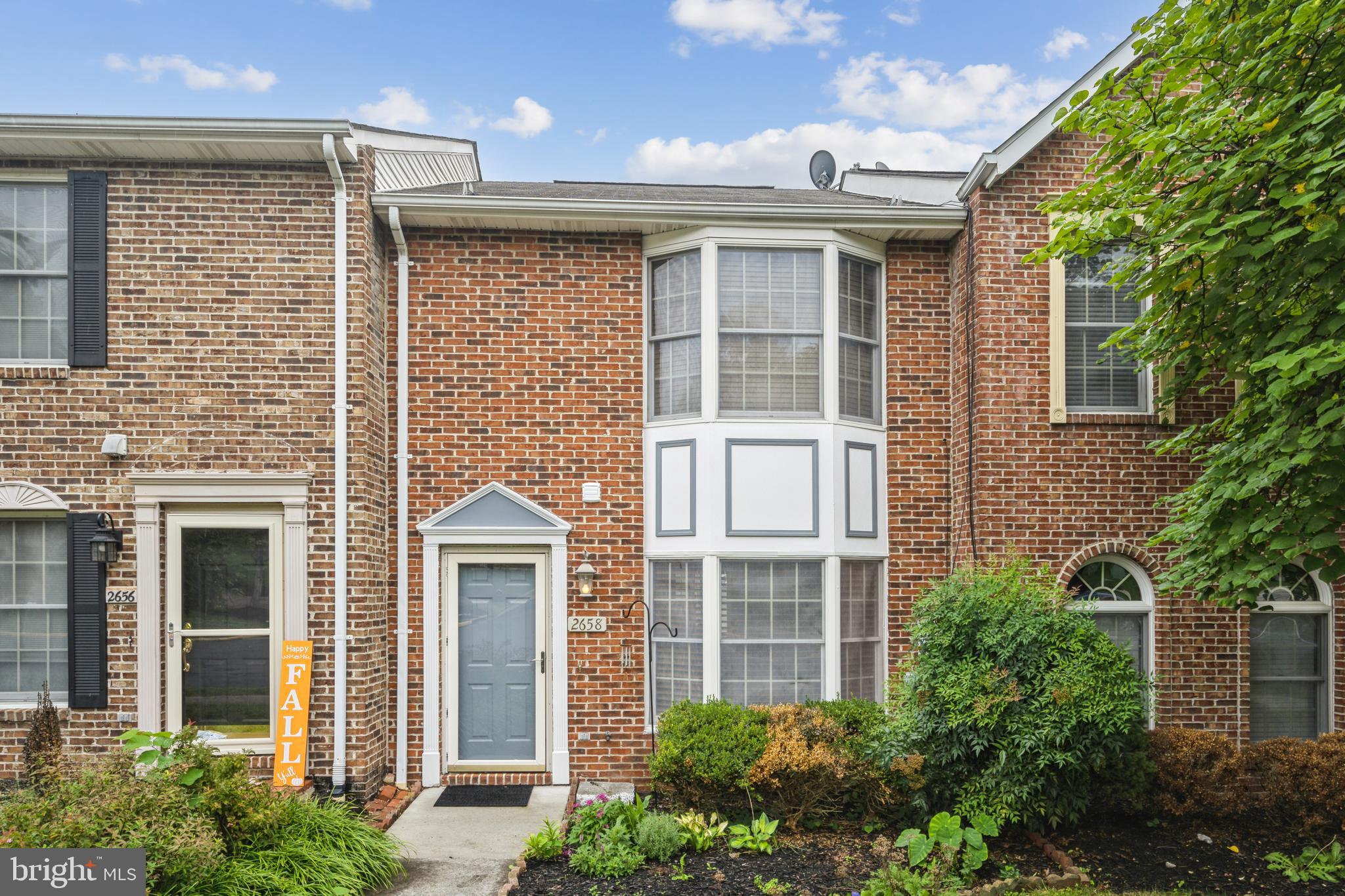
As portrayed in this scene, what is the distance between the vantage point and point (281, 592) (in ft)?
24.7

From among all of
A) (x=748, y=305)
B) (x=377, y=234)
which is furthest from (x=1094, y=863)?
(x=377, y=234)

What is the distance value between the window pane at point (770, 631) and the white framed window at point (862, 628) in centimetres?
28

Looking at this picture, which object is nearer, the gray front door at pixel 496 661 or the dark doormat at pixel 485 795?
the dark doormat at pixel 485 795

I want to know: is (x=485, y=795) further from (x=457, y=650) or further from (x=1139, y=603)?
(x=1139, y=603)

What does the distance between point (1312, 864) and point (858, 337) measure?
18.1 ft

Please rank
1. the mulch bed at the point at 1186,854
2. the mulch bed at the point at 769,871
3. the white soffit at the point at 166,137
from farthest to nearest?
the white soffit at the point at 166,137
the mulch bed at the point at 1186,854
the mulch bed at the point at 769,871

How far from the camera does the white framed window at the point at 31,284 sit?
24.7 ft

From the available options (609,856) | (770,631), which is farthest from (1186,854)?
(609,856)

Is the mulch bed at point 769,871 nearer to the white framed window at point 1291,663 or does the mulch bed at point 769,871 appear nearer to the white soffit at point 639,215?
the white framed window at point 1291,663

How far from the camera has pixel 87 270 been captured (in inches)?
294

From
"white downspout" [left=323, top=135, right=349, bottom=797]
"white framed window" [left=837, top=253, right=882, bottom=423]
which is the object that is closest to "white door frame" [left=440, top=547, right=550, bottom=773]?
"white downspout" [left=323, top=135, right=349, bottom=797]

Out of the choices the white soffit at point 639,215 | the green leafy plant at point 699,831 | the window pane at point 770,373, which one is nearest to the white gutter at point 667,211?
the white soffit at point 639,215

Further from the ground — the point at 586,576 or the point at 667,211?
the point at 667,211

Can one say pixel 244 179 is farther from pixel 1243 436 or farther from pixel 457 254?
pixel 1243 436
